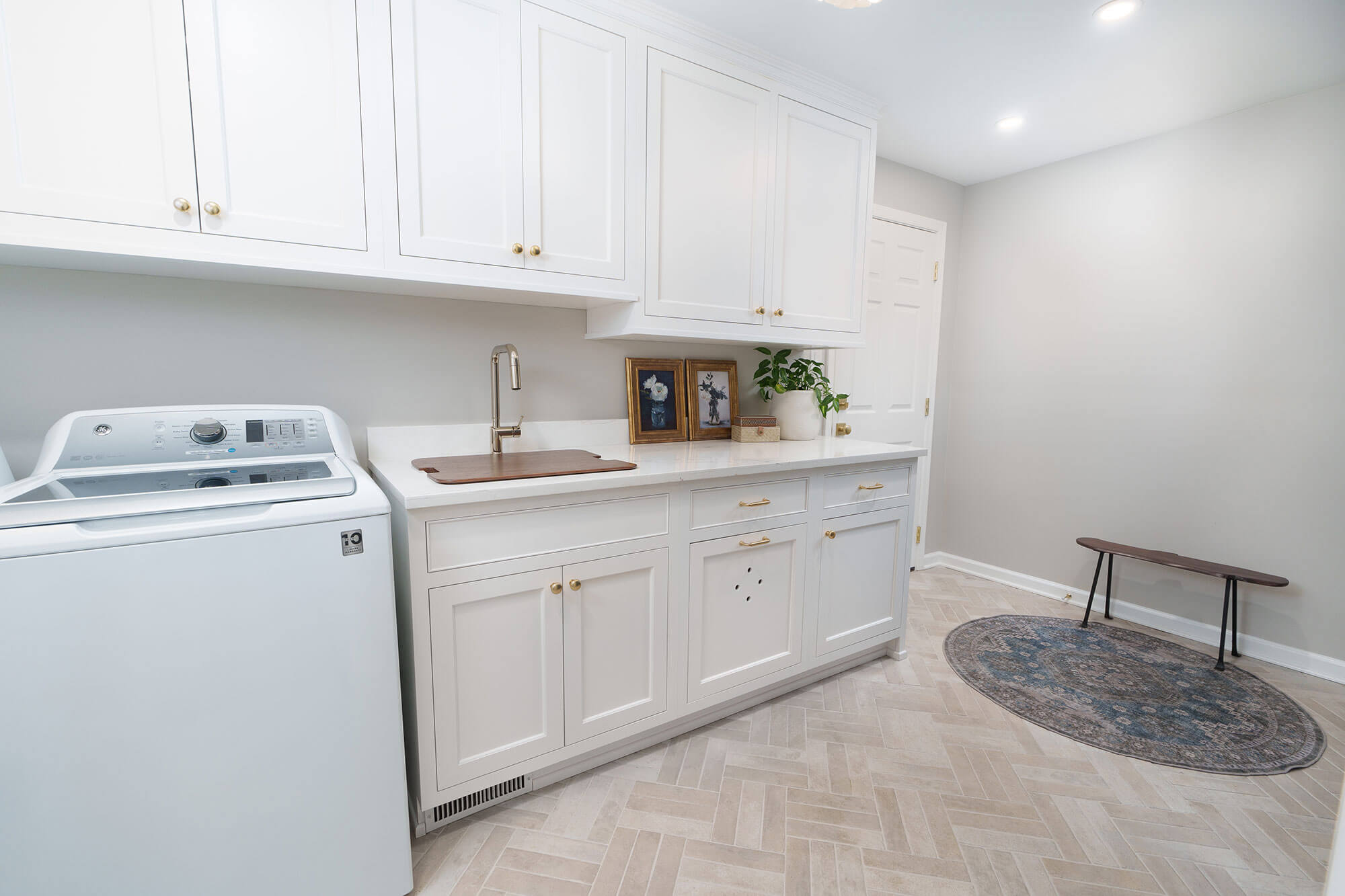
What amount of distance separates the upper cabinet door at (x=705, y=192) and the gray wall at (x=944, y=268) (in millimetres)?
1414

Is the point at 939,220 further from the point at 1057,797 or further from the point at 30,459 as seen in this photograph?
the point at 30,459

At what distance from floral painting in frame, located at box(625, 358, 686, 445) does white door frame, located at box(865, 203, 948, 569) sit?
1.87m

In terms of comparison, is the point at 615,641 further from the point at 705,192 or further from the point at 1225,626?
the point at 1225,626

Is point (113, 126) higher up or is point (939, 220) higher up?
point (939, 220)

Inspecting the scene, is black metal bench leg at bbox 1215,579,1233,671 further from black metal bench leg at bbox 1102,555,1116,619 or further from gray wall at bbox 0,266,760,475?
gray wall at bbox 0,266,760,475

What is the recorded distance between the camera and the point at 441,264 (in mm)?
1595

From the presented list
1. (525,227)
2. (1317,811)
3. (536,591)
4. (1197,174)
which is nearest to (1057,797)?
(1317,811)

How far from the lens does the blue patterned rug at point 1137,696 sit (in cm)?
197

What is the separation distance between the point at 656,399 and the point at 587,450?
0.41m

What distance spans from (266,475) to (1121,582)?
3.97 meters

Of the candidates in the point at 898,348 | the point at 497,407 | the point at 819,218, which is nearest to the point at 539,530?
the point at 497,407

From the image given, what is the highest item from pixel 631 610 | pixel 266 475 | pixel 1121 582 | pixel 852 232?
pixel 852 232

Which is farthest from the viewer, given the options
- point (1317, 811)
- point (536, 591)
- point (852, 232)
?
point (852, 232)

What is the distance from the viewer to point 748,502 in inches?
76.7
